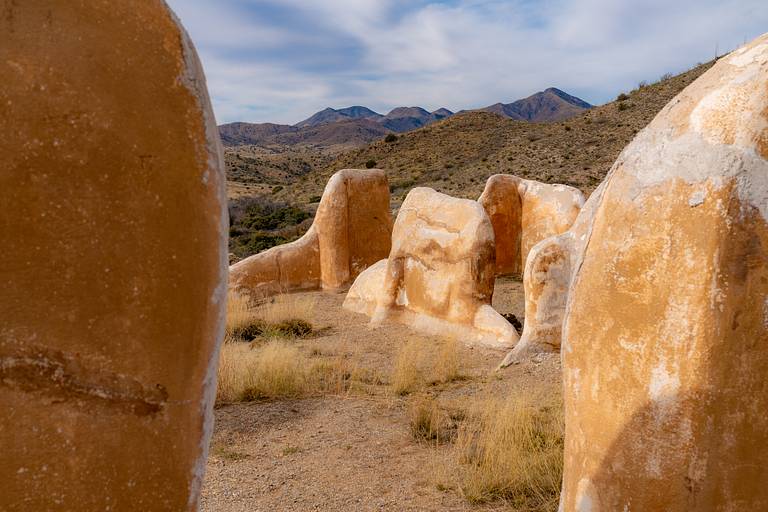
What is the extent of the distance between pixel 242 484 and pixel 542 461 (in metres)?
1.62

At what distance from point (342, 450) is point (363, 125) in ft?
353

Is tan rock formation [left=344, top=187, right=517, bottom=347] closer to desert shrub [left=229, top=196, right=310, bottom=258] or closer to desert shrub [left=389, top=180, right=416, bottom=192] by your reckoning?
desert shrub [left=229, top=196, right=310, bottom=258]

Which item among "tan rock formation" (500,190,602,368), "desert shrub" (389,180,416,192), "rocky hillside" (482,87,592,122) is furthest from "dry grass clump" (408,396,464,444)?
"rocky hillside" (482,87,592,122)

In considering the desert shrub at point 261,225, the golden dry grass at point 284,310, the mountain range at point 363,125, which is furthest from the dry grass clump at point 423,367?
the mountain range at point 363,125

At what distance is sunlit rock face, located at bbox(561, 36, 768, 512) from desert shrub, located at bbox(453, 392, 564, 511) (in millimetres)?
1507

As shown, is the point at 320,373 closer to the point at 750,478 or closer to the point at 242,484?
the point at 242,484

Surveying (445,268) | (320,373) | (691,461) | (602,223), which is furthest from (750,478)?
(445,268)

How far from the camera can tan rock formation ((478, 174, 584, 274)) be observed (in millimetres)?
8836

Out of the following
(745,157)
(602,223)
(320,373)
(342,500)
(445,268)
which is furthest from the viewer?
(445,268)

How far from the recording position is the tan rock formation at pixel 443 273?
20.6ft

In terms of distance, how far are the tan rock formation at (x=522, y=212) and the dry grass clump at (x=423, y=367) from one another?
3605 millimetres

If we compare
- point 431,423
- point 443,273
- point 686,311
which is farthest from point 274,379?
point 686,311

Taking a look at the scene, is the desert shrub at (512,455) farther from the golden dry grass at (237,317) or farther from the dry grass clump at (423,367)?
the golden dry grass at (237,317)

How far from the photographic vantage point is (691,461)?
1649 mm
